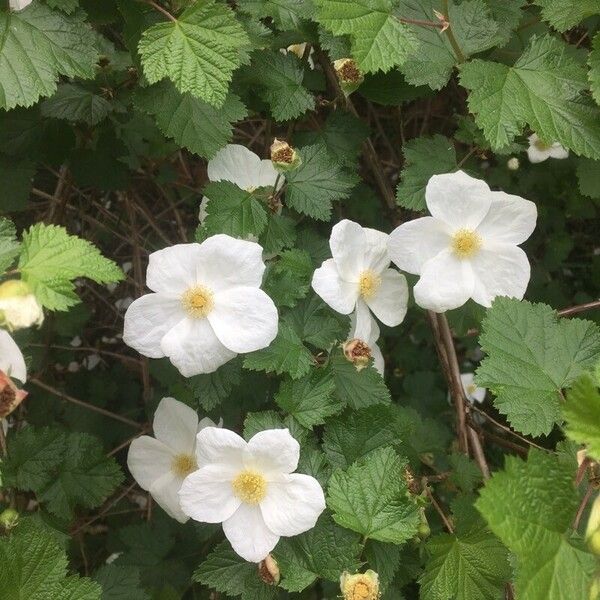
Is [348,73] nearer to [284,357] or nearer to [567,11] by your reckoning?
[567,11]

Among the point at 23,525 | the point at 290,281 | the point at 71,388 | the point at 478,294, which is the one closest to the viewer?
the point at 23,525

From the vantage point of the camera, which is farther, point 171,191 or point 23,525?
point 171,191

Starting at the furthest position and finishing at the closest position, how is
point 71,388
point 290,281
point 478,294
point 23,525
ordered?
1. point 71,388
2. point 478,294
3. point 290,281
4. point 23,525

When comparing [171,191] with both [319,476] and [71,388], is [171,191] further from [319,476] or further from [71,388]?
[319,476]

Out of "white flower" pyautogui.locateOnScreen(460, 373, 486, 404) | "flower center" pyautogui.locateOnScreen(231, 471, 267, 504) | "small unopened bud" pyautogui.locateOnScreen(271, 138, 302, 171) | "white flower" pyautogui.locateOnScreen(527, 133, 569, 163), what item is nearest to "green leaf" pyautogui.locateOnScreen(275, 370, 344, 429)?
"flower center" pyautogui.locateOnScreen(231, 471, 267, 504)

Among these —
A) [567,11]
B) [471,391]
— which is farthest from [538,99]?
[471,391]

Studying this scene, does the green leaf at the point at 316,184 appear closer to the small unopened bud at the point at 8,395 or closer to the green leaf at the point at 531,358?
the green leaf at the point at 531,358

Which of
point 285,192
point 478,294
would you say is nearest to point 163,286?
point 285,192

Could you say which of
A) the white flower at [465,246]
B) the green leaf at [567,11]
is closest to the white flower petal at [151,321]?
the white flower at [465,246]
